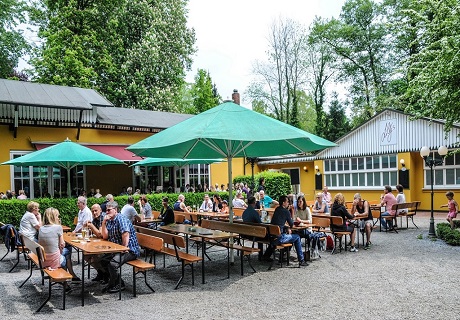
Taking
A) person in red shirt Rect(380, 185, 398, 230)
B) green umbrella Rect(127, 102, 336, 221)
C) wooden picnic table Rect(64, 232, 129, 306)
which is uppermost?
green umbrella Rect(127, 102, 336, 221)

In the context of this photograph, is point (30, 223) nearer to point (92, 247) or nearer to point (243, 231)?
point (92, 247)

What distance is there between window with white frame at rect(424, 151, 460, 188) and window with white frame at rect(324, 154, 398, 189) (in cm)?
191

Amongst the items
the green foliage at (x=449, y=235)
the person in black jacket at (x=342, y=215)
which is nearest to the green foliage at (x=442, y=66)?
the green foliage at (x=449, y=235)

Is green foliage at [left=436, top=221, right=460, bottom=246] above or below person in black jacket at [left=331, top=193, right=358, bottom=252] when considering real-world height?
below

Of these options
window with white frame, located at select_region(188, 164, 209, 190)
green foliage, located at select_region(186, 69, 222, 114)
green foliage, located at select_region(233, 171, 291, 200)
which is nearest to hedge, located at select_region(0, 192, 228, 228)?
window with white frame, located at select_region(188, 164, 209, 190)

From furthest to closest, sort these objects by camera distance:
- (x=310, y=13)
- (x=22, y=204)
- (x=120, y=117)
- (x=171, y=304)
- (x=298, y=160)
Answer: (x=310, y=13) → (x=298, y=160) → (x=120, y=117) → (x=22, y=204) → (x=171, y=304)

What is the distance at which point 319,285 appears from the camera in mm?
6980

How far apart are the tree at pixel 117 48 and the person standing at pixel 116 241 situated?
69.7 feet

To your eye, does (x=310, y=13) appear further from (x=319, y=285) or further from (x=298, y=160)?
(x=319, y=285)

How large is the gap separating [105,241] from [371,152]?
17962 millimetres

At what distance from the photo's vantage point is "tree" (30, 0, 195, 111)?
26203 mm

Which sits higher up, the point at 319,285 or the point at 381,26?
the point at 381,26

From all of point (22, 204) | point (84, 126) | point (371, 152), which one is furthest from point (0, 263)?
point (371, 152)

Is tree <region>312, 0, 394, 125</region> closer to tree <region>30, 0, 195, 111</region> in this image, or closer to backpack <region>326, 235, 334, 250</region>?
tree <region>30, 0, 195, 111</region>
